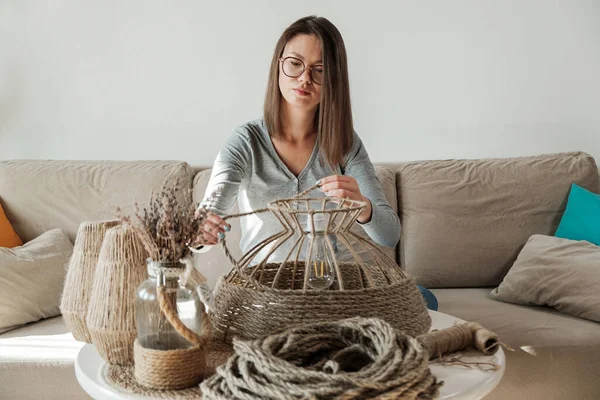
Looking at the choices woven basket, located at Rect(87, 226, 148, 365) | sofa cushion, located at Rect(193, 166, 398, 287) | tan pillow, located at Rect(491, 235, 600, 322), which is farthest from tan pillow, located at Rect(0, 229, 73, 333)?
tan pillow, located at Rect(491, 235, 600, 322)

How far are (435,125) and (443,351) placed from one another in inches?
62.8

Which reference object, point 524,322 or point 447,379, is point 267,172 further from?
Result: point 447,379

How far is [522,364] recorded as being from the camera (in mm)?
1693

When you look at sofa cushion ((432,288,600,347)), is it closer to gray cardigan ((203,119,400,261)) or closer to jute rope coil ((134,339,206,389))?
gray cardigan ((203,119,400,261))

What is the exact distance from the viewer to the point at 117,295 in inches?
40.6

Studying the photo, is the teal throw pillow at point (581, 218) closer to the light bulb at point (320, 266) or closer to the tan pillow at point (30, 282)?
the light bulb at point (320, 266)

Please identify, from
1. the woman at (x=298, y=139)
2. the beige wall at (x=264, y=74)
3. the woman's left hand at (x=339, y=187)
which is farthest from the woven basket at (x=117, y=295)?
the beige wall at (x=264, y=74)

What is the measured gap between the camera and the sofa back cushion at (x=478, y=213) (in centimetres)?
222

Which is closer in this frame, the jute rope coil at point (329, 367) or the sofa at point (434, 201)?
the jute rope coil at point (329, 367)

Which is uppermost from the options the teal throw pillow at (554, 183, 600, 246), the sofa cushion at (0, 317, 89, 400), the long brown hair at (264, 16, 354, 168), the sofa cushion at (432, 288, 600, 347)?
the long brown hair at (264, 16, 354, 168)

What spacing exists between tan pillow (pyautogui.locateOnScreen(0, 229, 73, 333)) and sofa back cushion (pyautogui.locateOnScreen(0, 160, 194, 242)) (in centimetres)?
16

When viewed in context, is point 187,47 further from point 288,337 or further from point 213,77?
point 288,337

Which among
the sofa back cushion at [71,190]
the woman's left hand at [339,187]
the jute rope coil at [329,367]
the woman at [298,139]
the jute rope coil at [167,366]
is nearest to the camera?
the jute rope coil at [329,367]

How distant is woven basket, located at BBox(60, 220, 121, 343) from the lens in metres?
1.25
